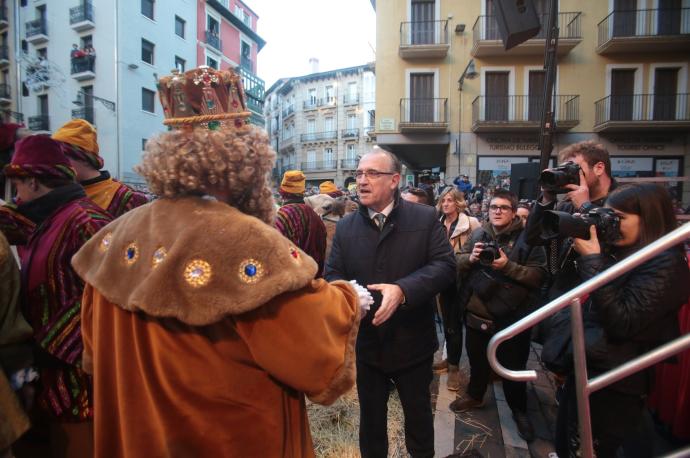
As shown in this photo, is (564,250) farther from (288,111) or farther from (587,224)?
(288,111)

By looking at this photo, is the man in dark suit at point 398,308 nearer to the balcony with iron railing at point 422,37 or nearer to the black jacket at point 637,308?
the black jacket at point 637,308

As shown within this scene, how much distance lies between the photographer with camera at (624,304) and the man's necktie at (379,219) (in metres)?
1.01

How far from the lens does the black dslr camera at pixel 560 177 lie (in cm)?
203

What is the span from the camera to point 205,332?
42.3 inches

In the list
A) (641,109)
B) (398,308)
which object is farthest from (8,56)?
(641,109)

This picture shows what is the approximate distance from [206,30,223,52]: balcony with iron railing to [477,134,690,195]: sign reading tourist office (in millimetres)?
20596

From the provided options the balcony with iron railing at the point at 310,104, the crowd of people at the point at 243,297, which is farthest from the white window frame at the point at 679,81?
the balcony with iron railing at the point at 310,104

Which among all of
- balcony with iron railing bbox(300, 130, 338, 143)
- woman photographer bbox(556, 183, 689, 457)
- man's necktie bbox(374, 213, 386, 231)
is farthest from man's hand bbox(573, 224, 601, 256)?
balcony with iron railing bbox(300, 130, 338, 143)

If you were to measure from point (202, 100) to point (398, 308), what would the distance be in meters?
1.50

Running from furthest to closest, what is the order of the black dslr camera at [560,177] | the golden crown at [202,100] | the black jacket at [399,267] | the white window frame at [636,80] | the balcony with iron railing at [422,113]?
1. the balcony with iron railing at [422,113]
2. the white window frame at [636,80]
3. the black jacket at [399,267]
4. the black dslr camera at [560,177]
5. the golden crown at [202,100]

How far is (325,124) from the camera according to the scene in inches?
1652

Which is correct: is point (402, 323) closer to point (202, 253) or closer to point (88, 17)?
point (202, 253)

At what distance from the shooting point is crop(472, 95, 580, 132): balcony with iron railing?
45.8 ft

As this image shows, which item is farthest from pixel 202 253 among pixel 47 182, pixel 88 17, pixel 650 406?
pixel 88 17
